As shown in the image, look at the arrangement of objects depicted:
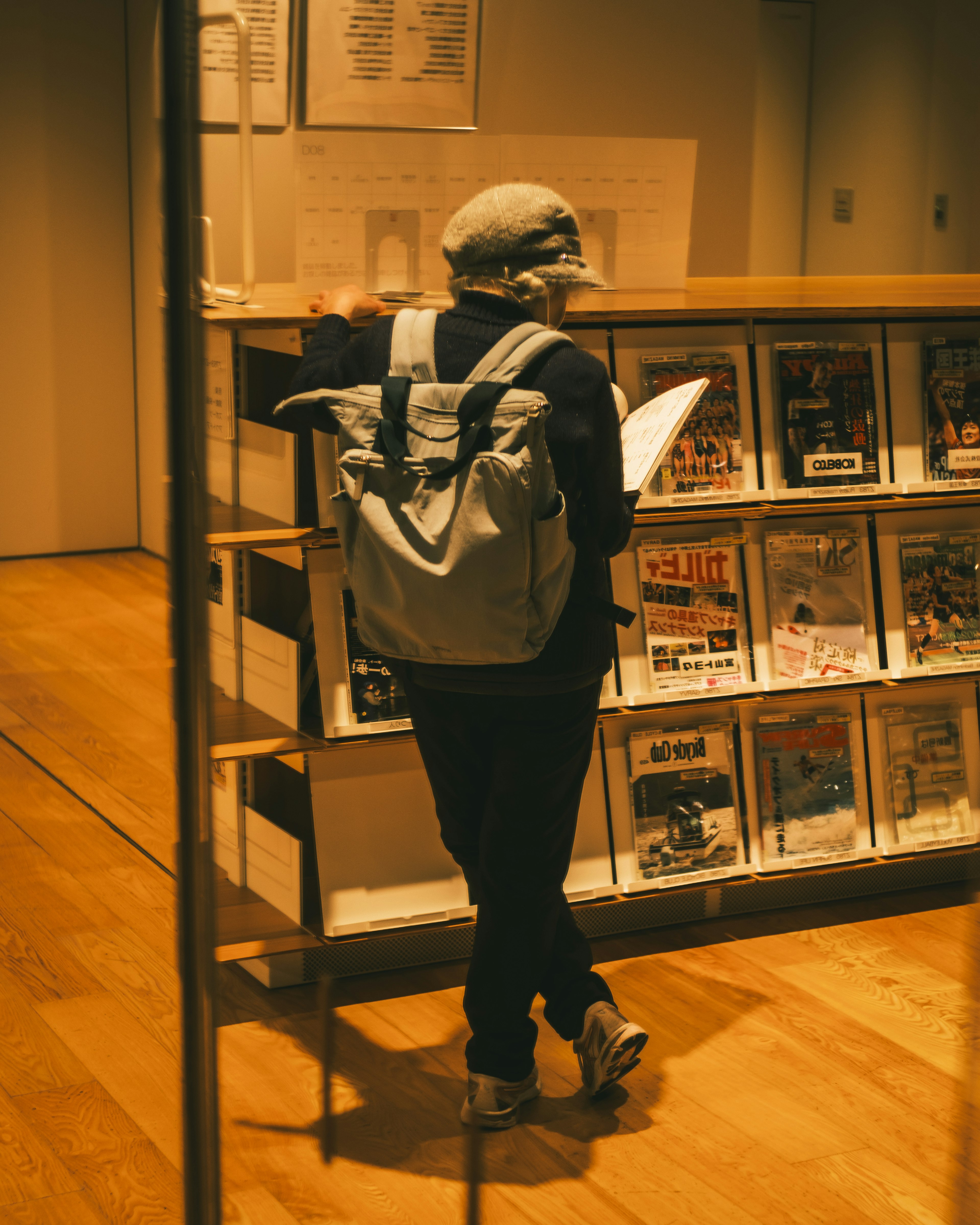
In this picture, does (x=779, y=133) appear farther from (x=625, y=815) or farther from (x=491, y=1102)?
(x=491, y=1102)

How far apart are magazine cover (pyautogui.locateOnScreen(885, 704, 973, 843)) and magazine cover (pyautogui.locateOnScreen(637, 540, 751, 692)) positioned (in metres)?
0.48

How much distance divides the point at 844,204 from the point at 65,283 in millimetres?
3619

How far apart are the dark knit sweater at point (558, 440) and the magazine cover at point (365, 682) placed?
21.5 inches

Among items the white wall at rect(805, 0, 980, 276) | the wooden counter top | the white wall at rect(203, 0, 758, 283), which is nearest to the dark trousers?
the wooden counter top

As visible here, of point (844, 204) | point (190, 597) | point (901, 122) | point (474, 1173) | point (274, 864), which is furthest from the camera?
point (844, 204)

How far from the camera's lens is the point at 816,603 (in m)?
2.90

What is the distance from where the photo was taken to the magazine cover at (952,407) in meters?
2.92

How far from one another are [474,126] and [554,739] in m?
3.16

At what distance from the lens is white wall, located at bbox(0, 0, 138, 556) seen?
5.88 meters

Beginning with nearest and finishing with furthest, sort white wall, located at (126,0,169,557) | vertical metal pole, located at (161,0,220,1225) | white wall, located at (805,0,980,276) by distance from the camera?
vertical metal pole, located at (161,0,220,1225)
white wall, located at (805,0,980,276)
white wall, located at (126,0,169,557)

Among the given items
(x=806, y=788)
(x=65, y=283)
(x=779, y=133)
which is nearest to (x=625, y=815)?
(x=806, y=788)

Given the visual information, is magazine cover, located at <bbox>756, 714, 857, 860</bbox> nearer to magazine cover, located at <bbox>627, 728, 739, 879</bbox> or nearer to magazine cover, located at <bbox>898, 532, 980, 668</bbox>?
magazine cover, located at <bbox>627, 728, 739, 879</bbox>

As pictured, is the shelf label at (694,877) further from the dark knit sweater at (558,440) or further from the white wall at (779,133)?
the white wall at (779,133)

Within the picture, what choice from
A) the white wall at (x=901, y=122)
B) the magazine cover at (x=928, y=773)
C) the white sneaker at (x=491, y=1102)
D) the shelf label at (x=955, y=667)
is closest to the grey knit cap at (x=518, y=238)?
the white sneaker at (x=491, y=1102)
